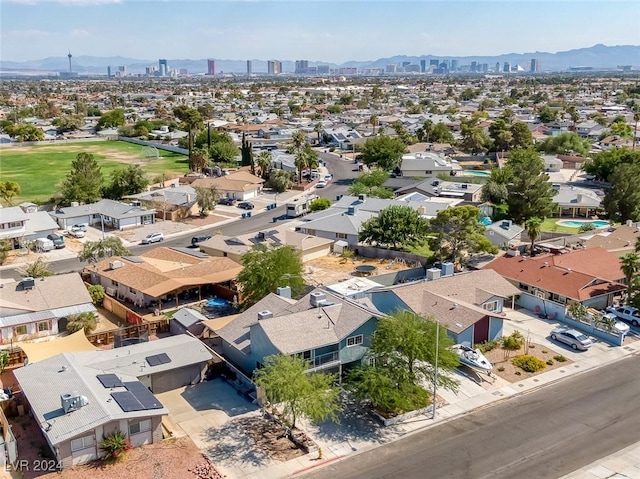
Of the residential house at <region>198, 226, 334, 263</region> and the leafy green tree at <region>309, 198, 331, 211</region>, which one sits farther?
the leafy green tree at <region>309, 198, 331, 211</region>

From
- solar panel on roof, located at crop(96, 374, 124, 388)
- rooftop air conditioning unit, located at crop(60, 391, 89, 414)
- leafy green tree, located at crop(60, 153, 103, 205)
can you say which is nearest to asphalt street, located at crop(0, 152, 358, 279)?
leafy green tree, located at crop(60, 153, 103, 205)

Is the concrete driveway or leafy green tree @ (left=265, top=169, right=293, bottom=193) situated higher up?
leafy green tree @ (left=265, top=169, right=293, bottom=193)

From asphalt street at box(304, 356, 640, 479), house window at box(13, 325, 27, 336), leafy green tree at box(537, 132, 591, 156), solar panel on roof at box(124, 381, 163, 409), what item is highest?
leafy green tree at box(537, 132, 591, 156)

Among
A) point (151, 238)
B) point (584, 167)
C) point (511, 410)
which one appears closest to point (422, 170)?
point (584, 167)

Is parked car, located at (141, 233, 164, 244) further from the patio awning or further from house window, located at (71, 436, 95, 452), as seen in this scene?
house window, located at (71, 436, 95, 452)

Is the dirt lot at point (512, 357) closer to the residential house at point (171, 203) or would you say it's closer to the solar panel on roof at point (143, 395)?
the solar panel on roof at point (143, 395)

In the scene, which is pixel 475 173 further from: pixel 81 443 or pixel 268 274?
pixel 81 443

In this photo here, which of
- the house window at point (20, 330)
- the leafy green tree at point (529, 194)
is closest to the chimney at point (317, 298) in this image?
the house window at point (20, 330)
